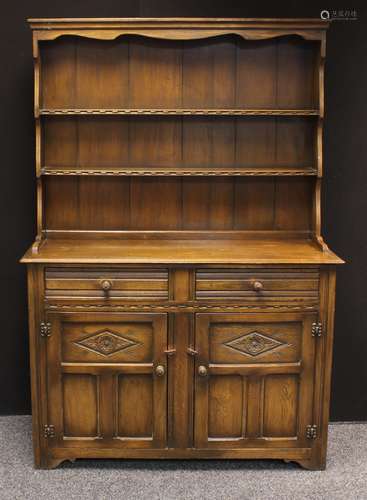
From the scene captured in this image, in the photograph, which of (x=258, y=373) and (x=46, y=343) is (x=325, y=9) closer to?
(x=258, y=373)

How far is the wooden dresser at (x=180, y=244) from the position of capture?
8.25 feet

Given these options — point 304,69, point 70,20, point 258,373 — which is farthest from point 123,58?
point 258,373

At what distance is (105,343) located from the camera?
100 inches

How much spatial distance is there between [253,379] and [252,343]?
0.45 feet

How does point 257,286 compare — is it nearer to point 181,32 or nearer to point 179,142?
point 179,142

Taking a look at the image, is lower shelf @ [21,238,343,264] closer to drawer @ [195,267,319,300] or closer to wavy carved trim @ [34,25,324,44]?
drawer @ [195,267,319,300]

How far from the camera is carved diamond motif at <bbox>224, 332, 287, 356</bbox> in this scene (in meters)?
2.55

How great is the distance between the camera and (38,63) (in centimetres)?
265

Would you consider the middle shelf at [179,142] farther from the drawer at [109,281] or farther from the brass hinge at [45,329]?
the brass hinge at [45,329]

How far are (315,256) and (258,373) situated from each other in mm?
489

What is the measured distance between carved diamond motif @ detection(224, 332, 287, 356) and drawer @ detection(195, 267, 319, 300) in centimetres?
15

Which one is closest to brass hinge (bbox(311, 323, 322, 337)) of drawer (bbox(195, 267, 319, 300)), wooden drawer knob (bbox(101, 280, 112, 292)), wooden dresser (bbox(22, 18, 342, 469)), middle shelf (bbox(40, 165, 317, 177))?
wooden dresser (bbox(22, 18, 342, 469))

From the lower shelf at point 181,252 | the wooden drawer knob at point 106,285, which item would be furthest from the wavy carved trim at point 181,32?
the wooden drawer knob at point 106,285

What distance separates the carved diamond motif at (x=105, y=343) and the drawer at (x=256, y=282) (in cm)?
33
